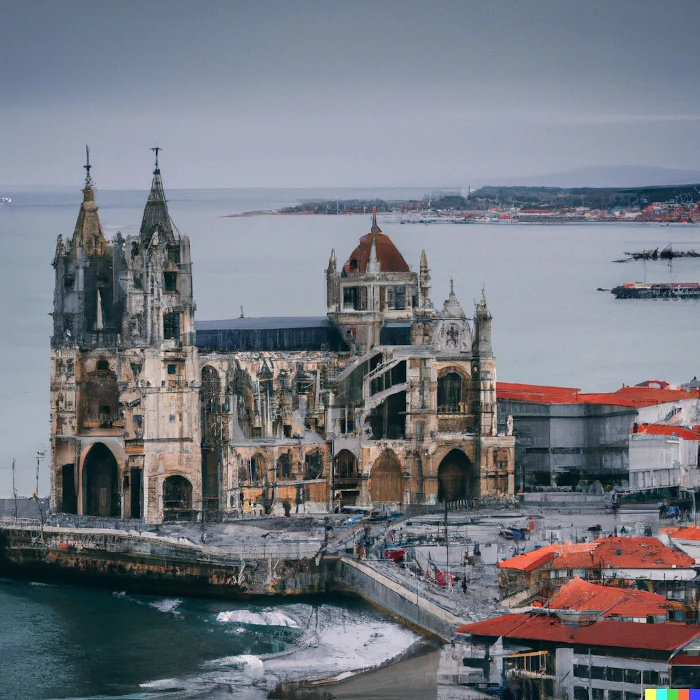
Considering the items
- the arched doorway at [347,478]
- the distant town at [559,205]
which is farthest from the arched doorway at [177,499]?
the distant town at [559,205]

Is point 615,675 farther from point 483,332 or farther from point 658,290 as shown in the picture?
point 658,290

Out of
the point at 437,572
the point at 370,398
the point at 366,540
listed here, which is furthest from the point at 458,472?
the point at 437,572

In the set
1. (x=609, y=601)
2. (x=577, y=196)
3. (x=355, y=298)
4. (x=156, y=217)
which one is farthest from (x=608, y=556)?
(x=577, y=196)

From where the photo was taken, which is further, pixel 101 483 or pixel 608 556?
pixel 101 483

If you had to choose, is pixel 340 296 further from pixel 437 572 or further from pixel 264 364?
pixel 437 572

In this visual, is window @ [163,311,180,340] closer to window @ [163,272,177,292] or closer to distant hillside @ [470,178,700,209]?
window @ [163,272,177,292]

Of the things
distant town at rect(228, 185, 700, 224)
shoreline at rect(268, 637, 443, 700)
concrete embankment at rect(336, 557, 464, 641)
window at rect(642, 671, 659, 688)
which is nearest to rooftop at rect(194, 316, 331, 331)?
distant town at rect(228, 185, 700, 224)
